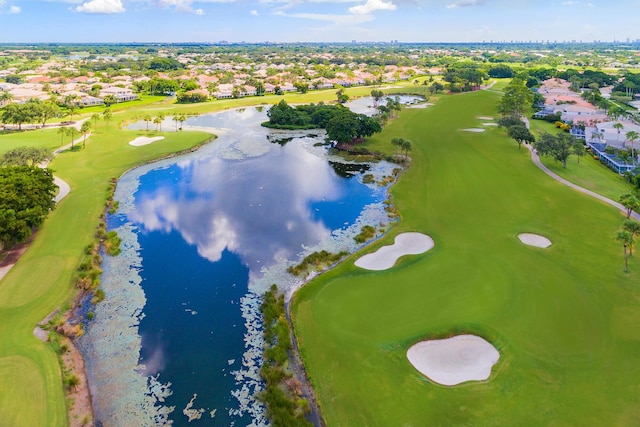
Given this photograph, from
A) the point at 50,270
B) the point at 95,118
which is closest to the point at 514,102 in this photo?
the point at 50,270

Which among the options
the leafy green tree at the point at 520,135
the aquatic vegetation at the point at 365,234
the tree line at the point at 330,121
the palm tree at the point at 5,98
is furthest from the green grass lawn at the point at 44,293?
the leafy green tree at the point at 520,135

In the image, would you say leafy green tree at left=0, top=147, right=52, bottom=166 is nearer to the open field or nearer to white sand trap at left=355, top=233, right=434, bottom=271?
the open field

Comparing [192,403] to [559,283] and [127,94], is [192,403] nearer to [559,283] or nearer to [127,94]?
[559,283]

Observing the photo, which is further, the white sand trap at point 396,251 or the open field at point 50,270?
the white sand trap at point 396,251

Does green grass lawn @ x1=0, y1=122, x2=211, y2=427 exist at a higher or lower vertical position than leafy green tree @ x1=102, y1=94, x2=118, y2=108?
lower

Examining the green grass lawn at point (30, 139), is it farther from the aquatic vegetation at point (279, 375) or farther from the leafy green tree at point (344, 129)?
the aquatic vegetation at point (279, 375)

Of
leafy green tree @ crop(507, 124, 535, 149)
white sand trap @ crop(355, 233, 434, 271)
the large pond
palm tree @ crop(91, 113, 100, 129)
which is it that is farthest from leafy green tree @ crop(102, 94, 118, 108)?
leafy green tree @ crop(507, 124, 535, 149)

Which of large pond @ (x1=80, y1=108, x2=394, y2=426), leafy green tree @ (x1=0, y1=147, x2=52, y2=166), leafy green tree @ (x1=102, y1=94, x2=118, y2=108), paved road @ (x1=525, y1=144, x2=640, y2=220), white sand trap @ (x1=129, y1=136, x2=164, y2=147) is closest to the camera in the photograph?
large pond @ (x1=80, y1=108, x2=394, y2=426)
